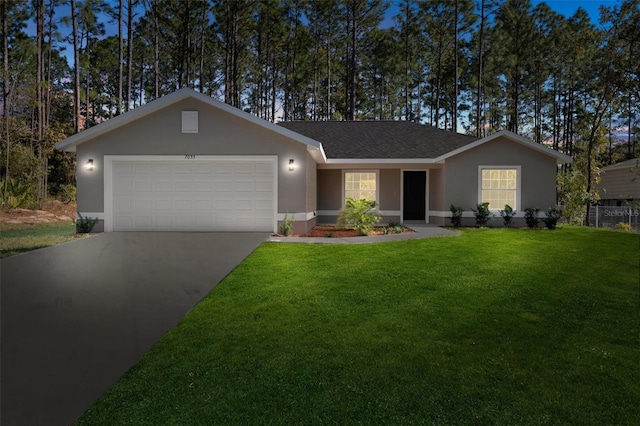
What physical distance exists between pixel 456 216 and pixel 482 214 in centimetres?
88

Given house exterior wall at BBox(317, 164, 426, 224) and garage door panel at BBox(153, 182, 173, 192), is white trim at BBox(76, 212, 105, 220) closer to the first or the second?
garage door panel at BBox(153, 182, 173, 192)

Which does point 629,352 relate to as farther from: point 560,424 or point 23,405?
point 23,405

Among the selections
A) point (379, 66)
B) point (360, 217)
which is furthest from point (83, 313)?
point (379, 66)

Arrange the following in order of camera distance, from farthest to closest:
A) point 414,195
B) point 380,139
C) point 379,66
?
point 379,66, point 380,139, point 414,195

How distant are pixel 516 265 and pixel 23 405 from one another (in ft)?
24.6

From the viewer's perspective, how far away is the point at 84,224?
10.7 metres

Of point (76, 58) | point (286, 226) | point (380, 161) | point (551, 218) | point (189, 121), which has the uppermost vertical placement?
point (76, 58)

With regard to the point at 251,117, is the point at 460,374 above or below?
below

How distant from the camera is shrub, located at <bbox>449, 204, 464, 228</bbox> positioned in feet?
43.6

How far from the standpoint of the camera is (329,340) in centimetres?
367

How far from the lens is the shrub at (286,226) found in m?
10.7

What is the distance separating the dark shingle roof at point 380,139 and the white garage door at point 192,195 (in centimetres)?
406

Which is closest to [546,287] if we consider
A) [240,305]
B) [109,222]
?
[240,305]

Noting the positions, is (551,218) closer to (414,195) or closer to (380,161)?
(414,195)
